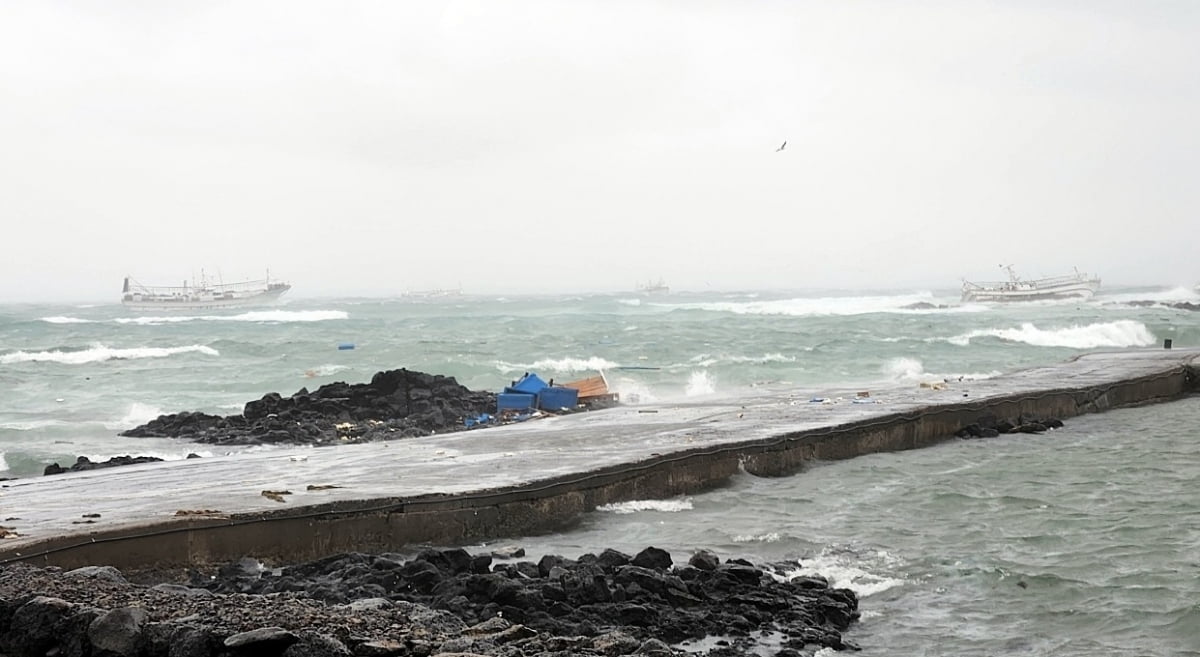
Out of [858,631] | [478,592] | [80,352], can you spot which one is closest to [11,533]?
[478,592]

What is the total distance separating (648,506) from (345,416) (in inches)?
422

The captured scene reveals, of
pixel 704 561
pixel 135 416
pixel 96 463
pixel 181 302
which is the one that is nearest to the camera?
pixel 704 561

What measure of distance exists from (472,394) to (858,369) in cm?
1575

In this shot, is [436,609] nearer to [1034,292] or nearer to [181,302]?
[1034,292]

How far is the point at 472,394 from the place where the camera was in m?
24.5

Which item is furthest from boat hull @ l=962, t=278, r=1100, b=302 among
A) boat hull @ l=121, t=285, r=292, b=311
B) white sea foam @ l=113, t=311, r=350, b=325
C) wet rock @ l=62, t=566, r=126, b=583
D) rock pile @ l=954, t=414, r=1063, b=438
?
wet rock @ l=62, t=566, r=126, b=583

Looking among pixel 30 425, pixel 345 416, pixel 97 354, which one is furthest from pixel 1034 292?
pixel 30 425

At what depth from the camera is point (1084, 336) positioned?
4781 centimetres

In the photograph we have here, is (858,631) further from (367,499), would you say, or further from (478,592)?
(367,499)

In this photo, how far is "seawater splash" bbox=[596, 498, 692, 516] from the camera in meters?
12.7

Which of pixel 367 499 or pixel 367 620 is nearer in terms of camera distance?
pixel 367 620

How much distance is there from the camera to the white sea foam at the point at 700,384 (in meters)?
29.9

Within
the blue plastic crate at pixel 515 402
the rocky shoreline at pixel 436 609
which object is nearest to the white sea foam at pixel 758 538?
the rocky shoreline at pixel 436 609

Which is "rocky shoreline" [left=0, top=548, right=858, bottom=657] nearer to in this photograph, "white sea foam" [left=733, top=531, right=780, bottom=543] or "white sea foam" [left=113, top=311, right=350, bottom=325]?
"white sea foam" [left=733, top=531, right=780, bottom=543]
